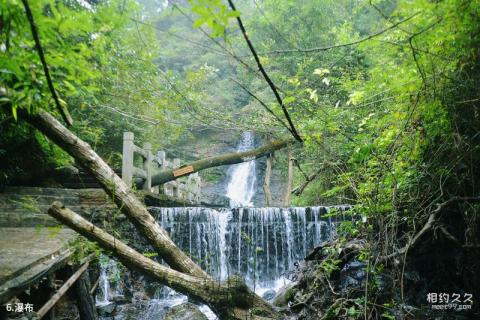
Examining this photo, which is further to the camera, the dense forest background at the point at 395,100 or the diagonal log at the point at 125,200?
the diagonal log at the point at 125,200

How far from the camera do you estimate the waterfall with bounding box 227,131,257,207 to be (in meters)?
20.0

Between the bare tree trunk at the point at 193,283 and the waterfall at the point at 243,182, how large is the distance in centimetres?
1513

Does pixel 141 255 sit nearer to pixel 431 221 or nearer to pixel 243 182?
pixel 431 221

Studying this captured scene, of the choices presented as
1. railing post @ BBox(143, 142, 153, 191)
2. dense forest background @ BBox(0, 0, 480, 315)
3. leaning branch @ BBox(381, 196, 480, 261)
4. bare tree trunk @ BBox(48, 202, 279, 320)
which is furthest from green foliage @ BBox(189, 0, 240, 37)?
railing post @ BBox(143, 142, 153, 191)

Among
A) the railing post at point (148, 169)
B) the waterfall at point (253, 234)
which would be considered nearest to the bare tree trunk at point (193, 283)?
the waterfall at point (253, 234)

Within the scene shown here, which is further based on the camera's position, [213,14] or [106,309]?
[106,309]

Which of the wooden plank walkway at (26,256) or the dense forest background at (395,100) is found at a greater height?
the dense forest background at (395,100)

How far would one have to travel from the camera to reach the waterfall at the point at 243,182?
20.0m

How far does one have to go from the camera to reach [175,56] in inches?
1188

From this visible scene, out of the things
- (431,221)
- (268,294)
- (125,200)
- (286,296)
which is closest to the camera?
(431,221)

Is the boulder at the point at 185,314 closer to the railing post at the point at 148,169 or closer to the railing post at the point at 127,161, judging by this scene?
the railing post at the point at 127,161

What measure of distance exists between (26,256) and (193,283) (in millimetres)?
1708

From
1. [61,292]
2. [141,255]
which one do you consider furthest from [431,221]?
[61,292]

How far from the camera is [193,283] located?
3701 millimetres
